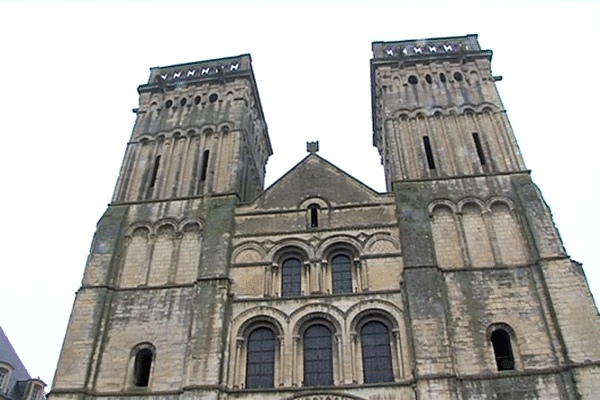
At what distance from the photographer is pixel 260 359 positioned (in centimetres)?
1958

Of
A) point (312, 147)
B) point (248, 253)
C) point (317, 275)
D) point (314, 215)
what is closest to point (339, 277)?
point (317, 275)

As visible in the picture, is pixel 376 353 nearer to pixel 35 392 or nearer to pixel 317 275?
pixel 317 275

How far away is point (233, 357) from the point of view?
1944 cm

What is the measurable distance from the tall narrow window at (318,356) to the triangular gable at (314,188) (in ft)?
18.8

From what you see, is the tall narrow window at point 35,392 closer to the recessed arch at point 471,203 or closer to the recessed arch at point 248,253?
the recessed arch at point 248,253

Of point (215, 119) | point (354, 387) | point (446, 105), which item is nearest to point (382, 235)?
point (354, 387)

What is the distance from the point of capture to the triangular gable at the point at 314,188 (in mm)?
23672

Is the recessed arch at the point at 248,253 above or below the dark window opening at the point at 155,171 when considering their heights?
below

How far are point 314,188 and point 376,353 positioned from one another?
774 cm

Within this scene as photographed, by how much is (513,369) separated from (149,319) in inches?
493

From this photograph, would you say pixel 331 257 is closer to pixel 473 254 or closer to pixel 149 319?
pixel 473 254

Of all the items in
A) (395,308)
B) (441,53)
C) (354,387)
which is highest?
(441,53)

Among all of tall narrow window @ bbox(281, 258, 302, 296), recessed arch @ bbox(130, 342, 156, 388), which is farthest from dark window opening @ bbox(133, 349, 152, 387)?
tall narrow window @ bbox(281, 258, 302, 296)

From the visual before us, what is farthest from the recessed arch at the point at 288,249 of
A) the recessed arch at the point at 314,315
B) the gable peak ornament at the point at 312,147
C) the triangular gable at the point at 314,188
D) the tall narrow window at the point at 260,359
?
the gable peak ornament at the point at 312,147
